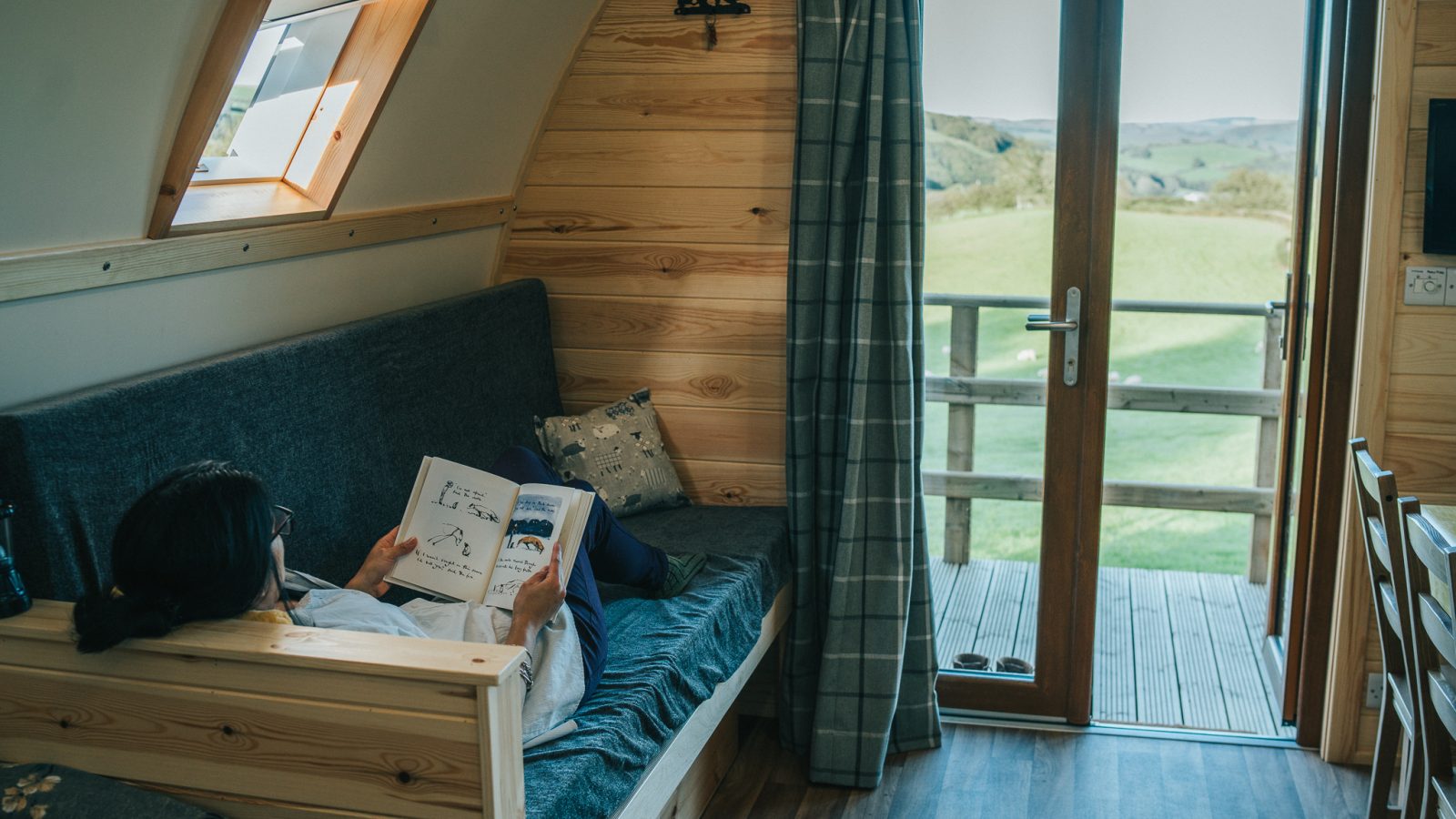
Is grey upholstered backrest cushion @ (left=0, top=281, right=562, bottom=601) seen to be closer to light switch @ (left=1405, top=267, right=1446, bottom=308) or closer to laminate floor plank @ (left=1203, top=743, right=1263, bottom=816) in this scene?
laminate floor plank @ (left=1203, top=743, right=1263, bottom=816)

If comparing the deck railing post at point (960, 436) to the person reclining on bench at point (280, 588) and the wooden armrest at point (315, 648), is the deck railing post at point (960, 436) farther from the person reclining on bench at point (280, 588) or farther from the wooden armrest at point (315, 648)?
the wooden armrest at point (315, 648)

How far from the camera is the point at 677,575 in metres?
2.48

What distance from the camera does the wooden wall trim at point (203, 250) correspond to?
67.9 inches

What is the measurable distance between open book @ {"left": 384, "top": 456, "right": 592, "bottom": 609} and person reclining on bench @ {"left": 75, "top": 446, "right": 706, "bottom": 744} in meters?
0.03

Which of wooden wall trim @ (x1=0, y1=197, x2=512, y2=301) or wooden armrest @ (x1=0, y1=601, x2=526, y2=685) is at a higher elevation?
wooden wall trim @ (x1=0, y1=197, x2=512, y2=301)

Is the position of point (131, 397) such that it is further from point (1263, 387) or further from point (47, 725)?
point (1263, 387)

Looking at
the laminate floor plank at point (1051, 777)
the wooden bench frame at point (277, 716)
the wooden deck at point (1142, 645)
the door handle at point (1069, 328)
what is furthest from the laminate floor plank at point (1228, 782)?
the wooden bench frame at point (277, 716)

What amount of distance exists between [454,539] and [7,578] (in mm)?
686

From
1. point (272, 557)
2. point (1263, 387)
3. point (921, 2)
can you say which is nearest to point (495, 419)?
point (272, 557)

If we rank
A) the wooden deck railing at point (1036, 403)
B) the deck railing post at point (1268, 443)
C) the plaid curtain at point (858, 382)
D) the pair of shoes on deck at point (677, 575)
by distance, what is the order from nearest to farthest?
the pair of shoes on deck at point (677, 575)
the plaid curtain at point (858, 382)
the wooden deck railing at point (1036, 403)
the deck railing post at point (1268, 443)

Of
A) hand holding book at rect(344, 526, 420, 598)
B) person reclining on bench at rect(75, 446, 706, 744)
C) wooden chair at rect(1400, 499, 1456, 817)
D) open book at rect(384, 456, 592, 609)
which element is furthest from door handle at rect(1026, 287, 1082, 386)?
hand holding book at rect(344, 526, 420, 598)

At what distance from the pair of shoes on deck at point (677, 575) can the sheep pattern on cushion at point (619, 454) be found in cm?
41

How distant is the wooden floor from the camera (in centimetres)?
268

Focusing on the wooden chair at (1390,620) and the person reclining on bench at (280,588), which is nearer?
the person reclining on bench at (280,588)
